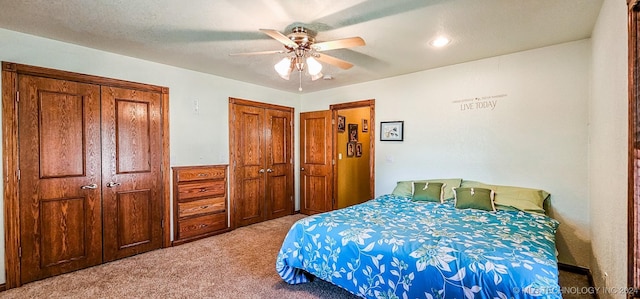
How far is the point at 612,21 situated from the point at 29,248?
16.7 feet

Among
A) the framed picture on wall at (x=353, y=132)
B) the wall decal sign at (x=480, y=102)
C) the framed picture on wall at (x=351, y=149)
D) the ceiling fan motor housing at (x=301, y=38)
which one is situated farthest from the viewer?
the framed picture on wall at (x=353, y=132)

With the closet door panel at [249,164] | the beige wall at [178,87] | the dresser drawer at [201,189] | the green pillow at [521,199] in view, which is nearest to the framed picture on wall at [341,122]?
Result: the beige wall at [178,87]

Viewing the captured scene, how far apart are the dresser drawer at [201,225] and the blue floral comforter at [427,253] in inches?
74.0

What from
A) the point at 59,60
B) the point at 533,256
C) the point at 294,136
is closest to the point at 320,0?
the point at 533,256

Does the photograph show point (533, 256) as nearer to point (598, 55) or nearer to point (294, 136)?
point (598, 55)

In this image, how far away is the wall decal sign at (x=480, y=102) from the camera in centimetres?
328

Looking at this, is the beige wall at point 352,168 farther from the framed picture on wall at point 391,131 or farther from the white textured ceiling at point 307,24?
the white textured ceiling at point 307,24

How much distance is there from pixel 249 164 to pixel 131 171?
1.68 meters

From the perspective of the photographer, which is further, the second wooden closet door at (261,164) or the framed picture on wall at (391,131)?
the second wooden closet door at (261,164)

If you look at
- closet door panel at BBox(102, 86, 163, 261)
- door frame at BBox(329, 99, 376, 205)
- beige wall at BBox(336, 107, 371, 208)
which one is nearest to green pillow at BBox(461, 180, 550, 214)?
door frame at BBox(329, 99, 376, 205)

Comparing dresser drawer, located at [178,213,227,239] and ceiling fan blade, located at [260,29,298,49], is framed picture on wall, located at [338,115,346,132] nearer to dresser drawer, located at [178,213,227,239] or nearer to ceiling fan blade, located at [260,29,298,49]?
dresser drawer, located at [178,213,227,239]

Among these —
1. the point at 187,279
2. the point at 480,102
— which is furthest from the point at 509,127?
the point at 187,279

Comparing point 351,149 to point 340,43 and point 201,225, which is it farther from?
point 340,43

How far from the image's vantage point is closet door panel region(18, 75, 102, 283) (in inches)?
103
